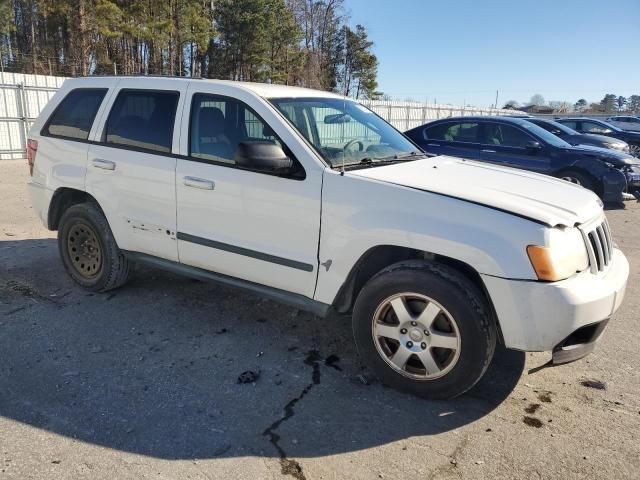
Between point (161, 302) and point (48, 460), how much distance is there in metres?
2.16

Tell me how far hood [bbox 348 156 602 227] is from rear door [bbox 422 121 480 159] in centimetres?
614

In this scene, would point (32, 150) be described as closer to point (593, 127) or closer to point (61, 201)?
point (61, 201)

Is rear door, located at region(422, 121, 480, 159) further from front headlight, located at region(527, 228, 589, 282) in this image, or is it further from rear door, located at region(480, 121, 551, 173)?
front headlight, located at region(527, 228, 589, 282)

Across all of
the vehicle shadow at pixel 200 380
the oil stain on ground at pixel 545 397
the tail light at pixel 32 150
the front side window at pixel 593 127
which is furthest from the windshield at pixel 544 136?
the front side window at pixel 593 127

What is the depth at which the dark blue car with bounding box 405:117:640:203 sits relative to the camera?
31.7 feet

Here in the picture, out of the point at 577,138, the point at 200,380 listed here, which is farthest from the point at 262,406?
the point at 577,138

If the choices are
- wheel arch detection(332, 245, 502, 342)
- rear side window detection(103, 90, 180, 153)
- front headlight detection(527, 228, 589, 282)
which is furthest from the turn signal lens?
rear side window detection(103, 90, 180, 153)

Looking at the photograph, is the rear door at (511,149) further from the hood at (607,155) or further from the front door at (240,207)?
the front door at (240,207)

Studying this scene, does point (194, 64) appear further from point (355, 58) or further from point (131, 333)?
point (131, 333)

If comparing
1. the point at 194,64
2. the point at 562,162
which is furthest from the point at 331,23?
the point at 562,162

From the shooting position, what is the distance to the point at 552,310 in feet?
9.09

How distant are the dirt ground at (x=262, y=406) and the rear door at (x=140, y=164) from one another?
72 cm

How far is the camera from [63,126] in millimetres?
4758

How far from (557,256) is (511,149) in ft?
24.7
